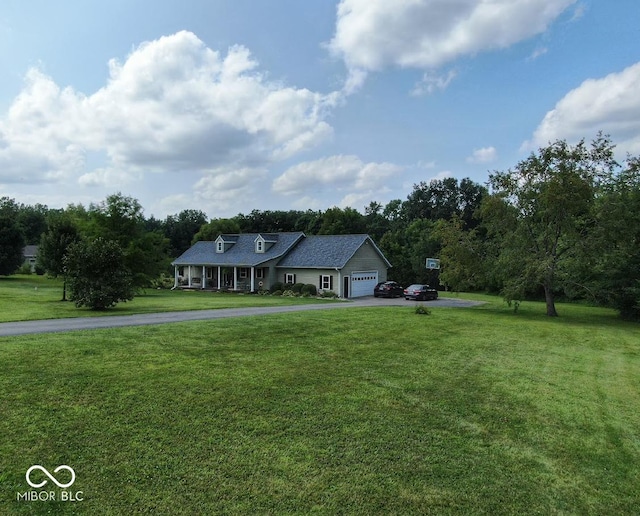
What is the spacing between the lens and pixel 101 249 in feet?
73.7

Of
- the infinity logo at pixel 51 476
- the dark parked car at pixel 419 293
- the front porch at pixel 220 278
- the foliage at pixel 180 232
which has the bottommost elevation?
the infinity logo at pixel 51 476

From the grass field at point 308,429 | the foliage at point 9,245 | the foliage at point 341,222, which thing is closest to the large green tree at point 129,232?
the foliage at point 9,245

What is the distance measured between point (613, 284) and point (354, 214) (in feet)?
160

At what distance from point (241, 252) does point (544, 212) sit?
28476mm

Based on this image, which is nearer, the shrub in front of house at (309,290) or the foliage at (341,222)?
the shrub in front of house at (309,290)

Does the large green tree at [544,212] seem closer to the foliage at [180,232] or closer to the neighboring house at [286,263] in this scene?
the neighboring house at [286,263]

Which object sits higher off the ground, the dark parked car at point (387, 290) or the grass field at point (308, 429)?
the dark parked car at point (387, 290)

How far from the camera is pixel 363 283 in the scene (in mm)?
40594

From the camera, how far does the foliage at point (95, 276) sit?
21984 mm

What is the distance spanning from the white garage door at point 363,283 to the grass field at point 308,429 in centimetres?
2694

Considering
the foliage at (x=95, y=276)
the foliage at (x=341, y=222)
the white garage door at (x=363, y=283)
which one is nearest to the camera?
the foliage at (x=95, y=276)

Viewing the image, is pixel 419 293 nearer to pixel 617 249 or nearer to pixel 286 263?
pixel 286 263

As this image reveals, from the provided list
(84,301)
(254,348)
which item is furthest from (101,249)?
(254,348)

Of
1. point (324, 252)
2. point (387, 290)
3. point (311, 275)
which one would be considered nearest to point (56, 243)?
point (311, 275)
